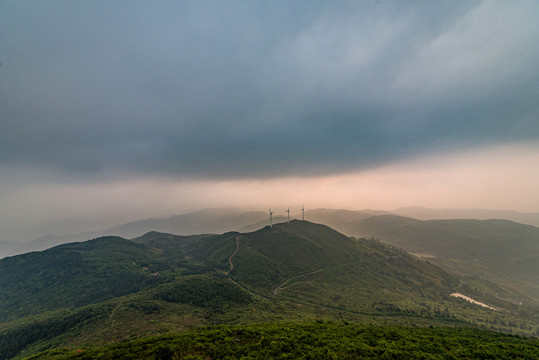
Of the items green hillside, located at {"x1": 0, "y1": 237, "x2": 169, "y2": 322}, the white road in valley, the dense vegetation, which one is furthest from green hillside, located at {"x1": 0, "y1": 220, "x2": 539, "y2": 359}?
the white road in valley

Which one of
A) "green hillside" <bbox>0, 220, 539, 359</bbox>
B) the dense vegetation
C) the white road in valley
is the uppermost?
the dense vegetation

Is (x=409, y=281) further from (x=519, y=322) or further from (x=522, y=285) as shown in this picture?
(x=522, y=285)

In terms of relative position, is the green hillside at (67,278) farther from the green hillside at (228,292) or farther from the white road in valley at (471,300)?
the white road in valley at (471,300)

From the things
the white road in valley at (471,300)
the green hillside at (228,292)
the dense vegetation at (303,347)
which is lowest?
the white road in valley at (471,300)

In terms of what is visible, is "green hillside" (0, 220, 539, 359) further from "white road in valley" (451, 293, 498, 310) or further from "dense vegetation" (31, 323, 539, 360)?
"white road in valley" (451, 293, 498, 310)

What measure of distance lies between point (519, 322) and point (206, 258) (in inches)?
7899

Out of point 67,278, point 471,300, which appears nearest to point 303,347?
point 67,278

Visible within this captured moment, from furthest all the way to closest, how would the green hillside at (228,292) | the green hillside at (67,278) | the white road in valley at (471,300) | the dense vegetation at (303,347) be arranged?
1. the white road in valley at (471,300)
2. the green hillside at (67,278)
3. the green hillside at (228,292)
4. the dense vegetation at (303,347)

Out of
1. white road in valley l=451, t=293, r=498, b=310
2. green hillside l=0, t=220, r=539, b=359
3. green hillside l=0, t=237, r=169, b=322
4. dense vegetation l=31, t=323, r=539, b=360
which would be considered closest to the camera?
dense vegetation l=31, t=323, r=539, b=360

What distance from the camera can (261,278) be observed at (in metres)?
123

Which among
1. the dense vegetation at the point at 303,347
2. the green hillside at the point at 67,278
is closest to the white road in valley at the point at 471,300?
the dense vegetation at the point at 303,347

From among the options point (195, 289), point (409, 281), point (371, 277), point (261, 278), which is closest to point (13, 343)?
point (195, 289)

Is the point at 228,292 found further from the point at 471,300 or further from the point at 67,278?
the point at 471,300

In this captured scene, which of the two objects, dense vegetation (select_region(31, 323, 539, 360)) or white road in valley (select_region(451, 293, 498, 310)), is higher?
dense vegetation (select_region(31, 323, 539, 360))
